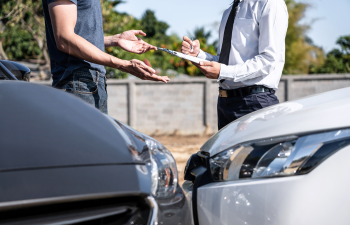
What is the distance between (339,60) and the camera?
520 inches

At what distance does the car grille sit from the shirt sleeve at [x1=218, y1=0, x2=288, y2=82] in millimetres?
1205

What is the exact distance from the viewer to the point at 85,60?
1.93 m

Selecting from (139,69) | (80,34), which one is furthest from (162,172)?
(80,34)

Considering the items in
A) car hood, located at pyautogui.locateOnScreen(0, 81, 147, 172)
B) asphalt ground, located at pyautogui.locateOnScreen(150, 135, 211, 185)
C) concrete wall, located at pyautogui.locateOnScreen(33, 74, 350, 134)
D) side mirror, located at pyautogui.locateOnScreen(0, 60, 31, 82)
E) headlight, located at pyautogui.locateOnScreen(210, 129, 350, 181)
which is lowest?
asphalt ground, located at pyautogui.locateOnScreen(150, 135, 211, 185)

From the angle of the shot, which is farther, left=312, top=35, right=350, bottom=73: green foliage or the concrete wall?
left=312, top=35, right=350, bottom=73: green foliage

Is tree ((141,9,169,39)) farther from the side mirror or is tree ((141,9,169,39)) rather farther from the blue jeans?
the blue jeans

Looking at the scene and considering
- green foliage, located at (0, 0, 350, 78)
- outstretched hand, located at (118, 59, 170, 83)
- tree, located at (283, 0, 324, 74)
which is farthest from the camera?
tree, located at (283, 0, 324, 74)

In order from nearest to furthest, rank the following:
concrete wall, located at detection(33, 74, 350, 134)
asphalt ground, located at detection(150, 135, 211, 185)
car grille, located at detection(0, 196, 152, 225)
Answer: car grille, located at detection(0, 196, 152, 225)
asphalt ground, located at detection(150, 135, 211, 185)
concrete wall, located at detection(33, 74, 350, 134)

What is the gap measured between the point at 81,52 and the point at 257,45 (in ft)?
3.49

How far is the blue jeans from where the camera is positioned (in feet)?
6.31

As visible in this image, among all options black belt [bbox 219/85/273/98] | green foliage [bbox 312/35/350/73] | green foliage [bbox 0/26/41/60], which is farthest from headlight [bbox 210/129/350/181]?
green foliage [bbox 0/26/41/60]

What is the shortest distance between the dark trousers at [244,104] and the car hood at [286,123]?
0.45 m

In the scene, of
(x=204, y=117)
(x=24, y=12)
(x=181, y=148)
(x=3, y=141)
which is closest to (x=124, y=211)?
(x=3, y=141)

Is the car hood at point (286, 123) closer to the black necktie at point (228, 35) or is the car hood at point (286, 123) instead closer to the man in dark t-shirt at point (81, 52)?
the man in dark t-shirt at point (81, 52)
